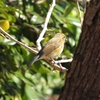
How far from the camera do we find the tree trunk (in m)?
2.38

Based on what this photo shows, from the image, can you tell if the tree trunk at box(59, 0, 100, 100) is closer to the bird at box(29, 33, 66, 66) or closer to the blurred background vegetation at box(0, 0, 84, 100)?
the blurred background vegetation at box(0, 0, 84, 100)

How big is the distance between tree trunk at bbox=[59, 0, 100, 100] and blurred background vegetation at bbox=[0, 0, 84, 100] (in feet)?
4.11

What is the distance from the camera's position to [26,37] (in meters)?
4.07

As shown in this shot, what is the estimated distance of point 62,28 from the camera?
426 centimetres

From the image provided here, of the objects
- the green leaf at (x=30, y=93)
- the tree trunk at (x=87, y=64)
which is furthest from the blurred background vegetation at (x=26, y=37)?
the tree trunk at (x=87, y=64)

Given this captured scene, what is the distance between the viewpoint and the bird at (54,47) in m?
4.25

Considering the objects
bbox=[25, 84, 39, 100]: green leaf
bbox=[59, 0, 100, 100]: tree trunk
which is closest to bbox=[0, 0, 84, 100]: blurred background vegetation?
bbox=[25, 84, 39, 100]: green leaf

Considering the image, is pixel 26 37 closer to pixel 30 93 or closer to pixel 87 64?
pixel 30 93

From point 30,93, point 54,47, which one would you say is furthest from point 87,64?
point 54,47

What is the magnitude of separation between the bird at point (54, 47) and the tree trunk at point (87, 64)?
1.54m

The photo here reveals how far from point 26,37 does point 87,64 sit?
1.71 metres

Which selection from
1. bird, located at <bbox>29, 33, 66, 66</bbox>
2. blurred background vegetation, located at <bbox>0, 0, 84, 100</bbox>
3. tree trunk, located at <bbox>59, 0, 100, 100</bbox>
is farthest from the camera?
bird, located at <bbox>29, 33, 66, 66</bbox>

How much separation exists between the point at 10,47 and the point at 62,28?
1.94 feet

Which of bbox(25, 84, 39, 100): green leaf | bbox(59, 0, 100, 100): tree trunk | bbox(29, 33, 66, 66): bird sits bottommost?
bbox(25, 84, 39, 100): green leaf
